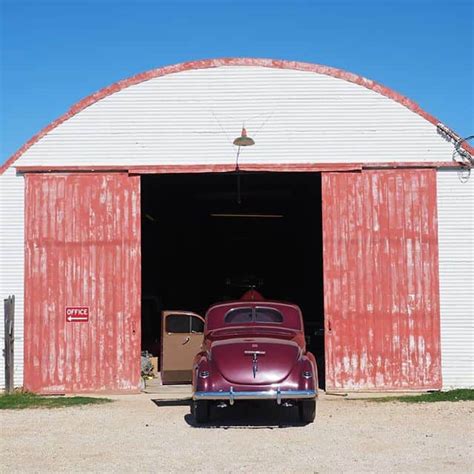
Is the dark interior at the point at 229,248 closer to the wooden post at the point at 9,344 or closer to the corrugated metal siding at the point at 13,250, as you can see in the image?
the corrugated metal siding at the point at 13,250

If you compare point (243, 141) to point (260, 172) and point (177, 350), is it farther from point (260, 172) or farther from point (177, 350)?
point (177, 350)

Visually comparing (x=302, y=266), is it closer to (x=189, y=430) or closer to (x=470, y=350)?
(x=470, y=350)

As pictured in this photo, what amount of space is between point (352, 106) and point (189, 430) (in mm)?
7483

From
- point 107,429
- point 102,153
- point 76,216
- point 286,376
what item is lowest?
point 107,429

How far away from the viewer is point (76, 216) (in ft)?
50.2

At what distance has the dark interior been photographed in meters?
20.8

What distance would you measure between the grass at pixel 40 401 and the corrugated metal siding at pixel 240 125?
4.44 metres

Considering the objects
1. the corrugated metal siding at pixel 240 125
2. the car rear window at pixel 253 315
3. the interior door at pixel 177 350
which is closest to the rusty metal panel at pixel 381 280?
the corrugated metal siding at pixel 240 125

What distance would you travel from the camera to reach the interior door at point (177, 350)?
1588 cm

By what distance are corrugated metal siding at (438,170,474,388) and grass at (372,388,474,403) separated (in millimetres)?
689

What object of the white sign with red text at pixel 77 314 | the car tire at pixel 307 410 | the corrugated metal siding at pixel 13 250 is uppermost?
the corrugated metal siding at pixel 13 250

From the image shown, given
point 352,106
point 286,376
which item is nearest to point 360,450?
point 286,376

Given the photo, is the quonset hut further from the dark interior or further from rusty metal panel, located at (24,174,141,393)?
the dark interior

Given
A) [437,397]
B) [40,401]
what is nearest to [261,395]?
[437,397]
